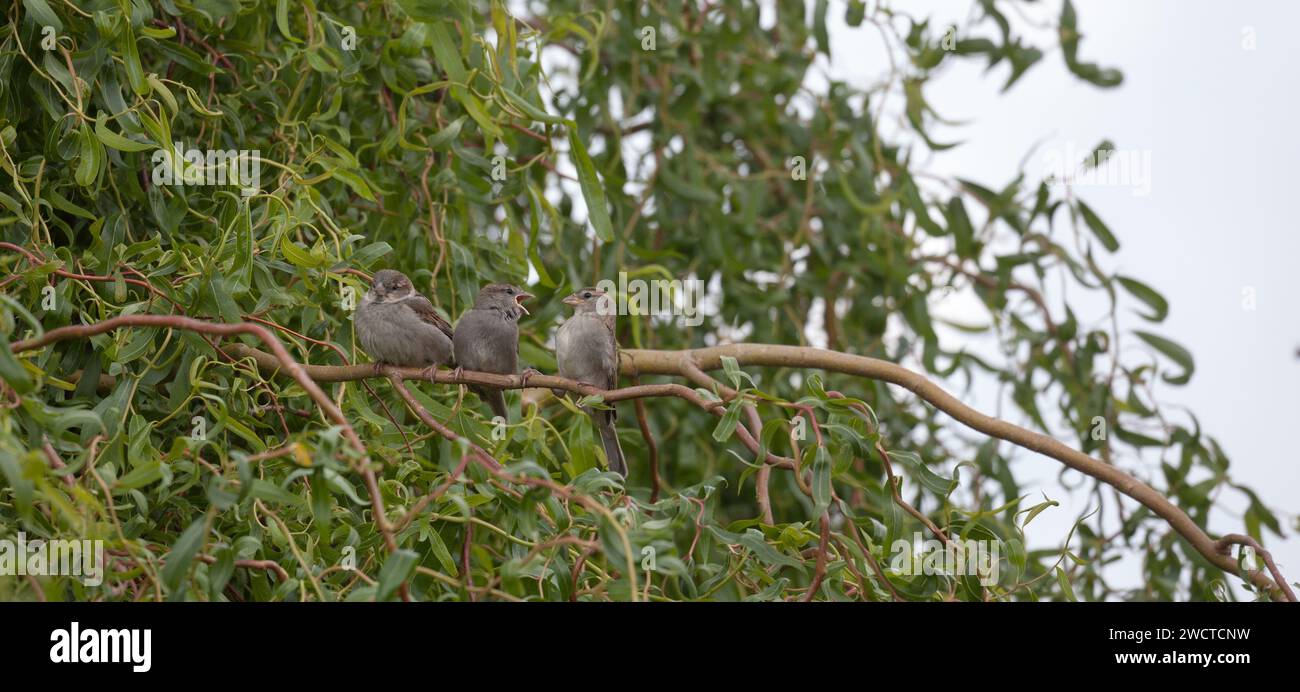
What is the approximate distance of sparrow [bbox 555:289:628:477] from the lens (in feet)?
13.8

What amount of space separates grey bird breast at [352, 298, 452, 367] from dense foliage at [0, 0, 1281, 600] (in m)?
0.08

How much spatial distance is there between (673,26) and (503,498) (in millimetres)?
3113

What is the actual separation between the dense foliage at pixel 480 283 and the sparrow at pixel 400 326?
0.25ft

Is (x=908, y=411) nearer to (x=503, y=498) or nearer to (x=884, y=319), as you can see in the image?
(x=884, y=319)

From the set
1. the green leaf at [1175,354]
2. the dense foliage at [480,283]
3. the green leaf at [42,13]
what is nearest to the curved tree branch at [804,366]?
the dense foliage at [480,283]

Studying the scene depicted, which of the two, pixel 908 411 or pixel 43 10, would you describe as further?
pixel 908 411

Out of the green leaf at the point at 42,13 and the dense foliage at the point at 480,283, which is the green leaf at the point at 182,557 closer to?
the dense foliage at the point at 480,283

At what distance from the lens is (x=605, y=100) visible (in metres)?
5.25

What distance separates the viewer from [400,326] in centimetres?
390

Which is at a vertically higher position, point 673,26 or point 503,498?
point 673,26

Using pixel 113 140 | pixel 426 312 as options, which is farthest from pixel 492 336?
pixel 113 140
